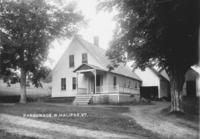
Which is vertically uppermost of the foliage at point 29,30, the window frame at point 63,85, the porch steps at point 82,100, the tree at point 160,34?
the foliage at point 29,30

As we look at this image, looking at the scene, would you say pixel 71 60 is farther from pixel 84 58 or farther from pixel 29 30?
pixel 29 30

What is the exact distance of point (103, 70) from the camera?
88.8 ft

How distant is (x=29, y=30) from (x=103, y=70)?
892 cm

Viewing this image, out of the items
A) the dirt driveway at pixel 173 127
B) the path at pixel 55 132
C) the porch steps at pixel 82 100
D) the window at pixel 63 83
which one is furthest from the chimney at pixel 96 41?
the path at pixel 55 132

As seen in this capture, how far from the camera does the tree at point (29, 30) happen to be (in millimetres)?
24109

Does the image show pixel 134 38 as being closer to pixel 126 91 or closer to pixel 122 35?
pixel 122 35

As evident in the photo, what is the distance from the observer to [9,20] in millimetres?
24547

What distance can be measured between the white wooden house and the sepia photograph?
110mm

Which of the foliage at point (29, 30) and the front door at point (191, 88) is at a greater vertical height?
the foliage at point (29, 30)

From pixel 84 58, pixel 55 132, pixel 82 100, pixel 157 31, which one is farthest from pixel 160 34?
pixel 84 58

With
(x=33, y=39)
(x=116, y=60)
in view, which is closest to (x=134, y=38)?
(x=116, y=60)

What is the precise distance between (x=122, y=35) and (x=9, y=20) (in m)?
13.2

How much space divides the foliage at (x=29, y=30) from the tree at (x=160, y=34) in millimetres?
9776

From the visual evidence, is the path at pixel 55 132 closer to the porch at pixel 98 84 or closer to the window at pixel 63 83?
the porch at pixel 98 84
